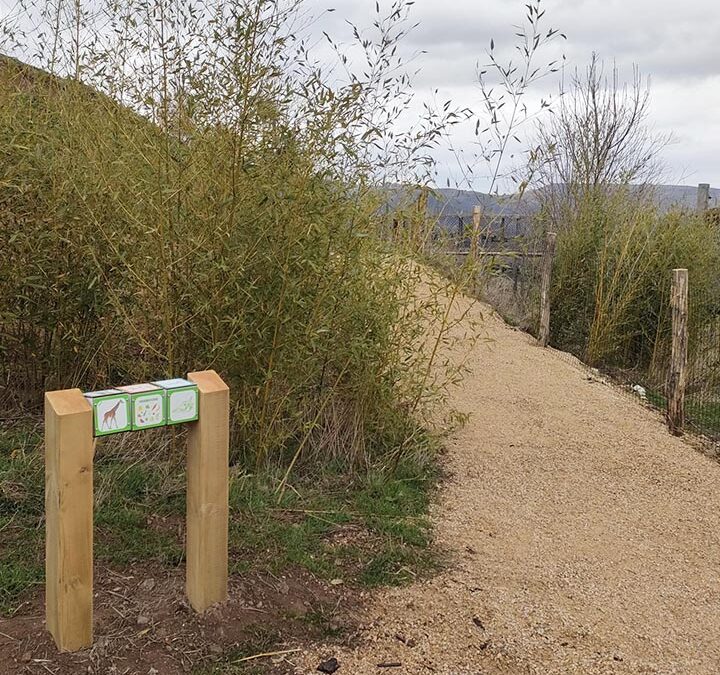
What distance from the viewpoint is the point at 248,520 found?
125 inches

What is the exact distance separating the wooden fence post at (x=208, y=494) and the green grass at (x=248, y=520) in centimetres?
32

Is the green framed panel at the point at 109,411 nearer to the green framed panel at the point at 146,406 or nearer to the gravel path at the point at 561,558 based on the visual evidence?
the green framed panel at the point at 146,406

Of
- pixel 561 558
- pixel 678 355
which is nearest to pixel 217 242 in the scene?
pixel 561 558

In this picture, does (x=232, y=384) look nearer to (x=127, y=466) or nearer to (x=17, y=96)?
(x=127, y=466)

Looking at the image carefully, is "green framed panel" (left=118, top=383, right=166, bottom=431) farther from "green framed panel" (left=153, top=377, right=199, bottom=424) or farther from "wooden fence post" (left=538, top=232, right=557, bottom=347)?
"wooden fence post" (left=538, top=232, right=557, bottom=347)

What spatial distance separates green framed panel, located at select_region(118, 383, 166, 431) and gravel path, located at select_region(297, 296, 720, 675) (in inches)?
33.5

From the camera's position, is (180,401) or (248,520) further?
(248,520)

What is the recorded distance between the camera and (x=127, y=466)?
3510 mm

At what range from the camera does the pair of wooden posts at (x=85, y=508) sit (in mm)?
2016

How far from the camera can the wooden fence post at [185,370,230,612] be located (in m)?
2.30

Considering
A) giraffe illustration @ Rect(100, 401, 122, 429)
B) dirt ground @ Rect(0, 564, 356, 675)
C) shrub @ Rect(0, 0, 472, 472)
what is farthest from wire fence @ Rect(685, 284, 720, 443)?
giraffe illustration @ Rect(100, 401, 122, 429)

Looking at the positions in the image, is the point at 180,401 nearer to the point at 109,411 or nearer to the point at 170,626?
the point at 109,411

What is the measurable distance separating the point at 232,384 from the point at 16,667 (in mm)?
1552

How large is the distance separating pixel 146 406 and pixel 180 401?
0.10 meters
